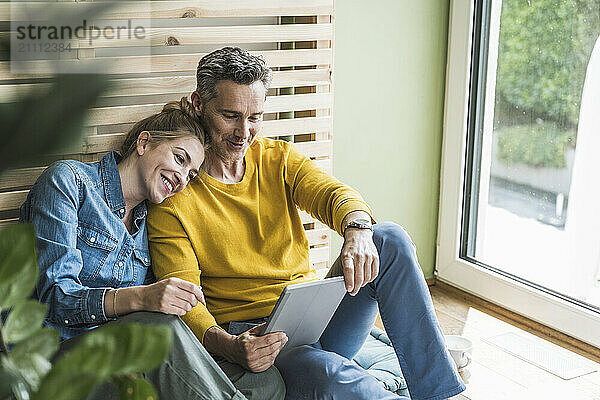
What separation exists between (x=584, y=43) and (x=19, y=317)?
8.03 ft

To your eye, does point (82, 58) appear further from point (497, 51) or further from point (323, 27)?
point (497, 51)

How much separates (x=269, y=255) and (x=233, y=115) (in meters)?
0.39

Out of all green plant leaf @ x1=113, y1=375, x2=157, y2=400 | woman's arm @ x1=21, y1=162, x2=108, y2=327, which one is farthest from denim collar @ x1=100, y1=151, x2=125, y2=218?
green plant leaf @ x1=113, y1=375, x2=157, y2=400

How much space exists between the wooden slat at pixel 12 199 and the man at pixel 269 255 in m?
0.35

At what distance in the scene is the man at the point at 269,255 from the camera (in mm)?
1782

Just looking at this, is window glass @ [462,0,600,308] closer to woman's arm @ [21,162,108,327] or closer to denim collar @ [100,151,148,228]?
denim collar @ [100,151,148,228]

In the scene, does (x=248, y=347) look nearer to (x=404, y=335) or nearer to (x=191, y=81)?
(x=404, y=335)

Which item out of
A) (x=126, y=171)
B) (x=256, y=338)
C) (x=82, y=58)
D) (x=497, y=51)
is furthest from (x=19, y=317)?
(x=497, y=51)

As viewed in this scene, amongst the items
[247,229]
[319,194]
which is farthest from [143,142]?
[319,194]

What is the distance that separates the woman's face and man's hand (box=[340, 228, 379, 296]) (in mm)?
439

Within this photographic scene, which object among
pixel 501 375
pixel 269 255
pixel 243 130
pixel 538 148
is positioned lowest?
pixel 501 375

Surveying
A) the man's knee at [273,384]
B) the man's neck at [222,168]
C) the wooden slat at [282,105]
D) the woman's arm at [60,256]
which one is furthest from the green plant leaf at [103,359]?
the wooden slat at [282,105]

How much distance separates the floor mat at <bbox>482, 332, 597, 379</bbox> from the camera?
8.00ft

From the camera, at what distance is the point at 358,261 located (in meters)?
1.77
